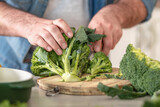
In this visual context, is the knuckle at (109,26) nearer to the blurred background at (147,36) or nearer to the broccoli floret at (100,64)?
the broccoli floret at (100,64)

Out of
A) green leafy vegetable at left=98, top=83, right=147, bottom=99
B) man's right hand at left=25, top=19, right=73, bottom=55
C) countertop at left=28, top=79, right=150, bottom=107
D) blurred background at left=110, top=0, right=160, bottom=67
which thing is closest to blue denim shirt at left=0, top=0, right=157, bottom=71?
man's right hand at left=25, top=19, right=73, bottom=55

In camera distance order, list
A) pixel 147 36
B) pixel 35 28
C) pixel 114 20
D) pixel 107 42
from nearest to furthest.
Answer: pixel 35 28 < pixel 107 42 < pixel 114 20 < pixel 147 36

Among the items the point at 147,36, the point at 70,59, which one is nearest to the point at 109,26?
the point at 70,59

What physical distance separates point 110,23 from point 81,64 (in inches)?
15.3

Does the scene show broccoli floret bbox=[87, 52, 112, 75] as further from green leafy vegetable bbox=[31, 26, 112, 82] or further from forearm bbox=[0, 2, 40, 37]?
forearm bbox=[0, 2, 40, 37]

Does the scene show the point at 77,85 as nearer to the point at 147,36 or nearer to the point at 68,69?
the point at 68,69

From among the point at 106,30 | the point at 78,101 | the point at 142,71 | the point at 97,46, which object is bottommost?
the point at 78,101

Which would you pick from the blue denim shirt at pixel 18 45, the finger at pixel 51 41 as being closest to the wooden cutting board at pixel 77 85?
the finger at pixel 51 41

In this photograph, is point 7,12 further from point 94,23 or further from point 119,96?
point 119,96

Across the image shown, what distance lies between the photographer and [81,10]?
6.57 feet

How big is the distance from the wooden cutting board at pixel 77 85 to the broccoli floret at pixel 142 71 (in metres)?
0.09

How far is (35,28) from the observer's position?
1585 millimetres

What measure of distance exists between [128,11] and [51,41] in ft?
2.81

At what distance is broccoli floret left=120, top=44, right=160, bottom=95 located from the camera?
3.70ft
